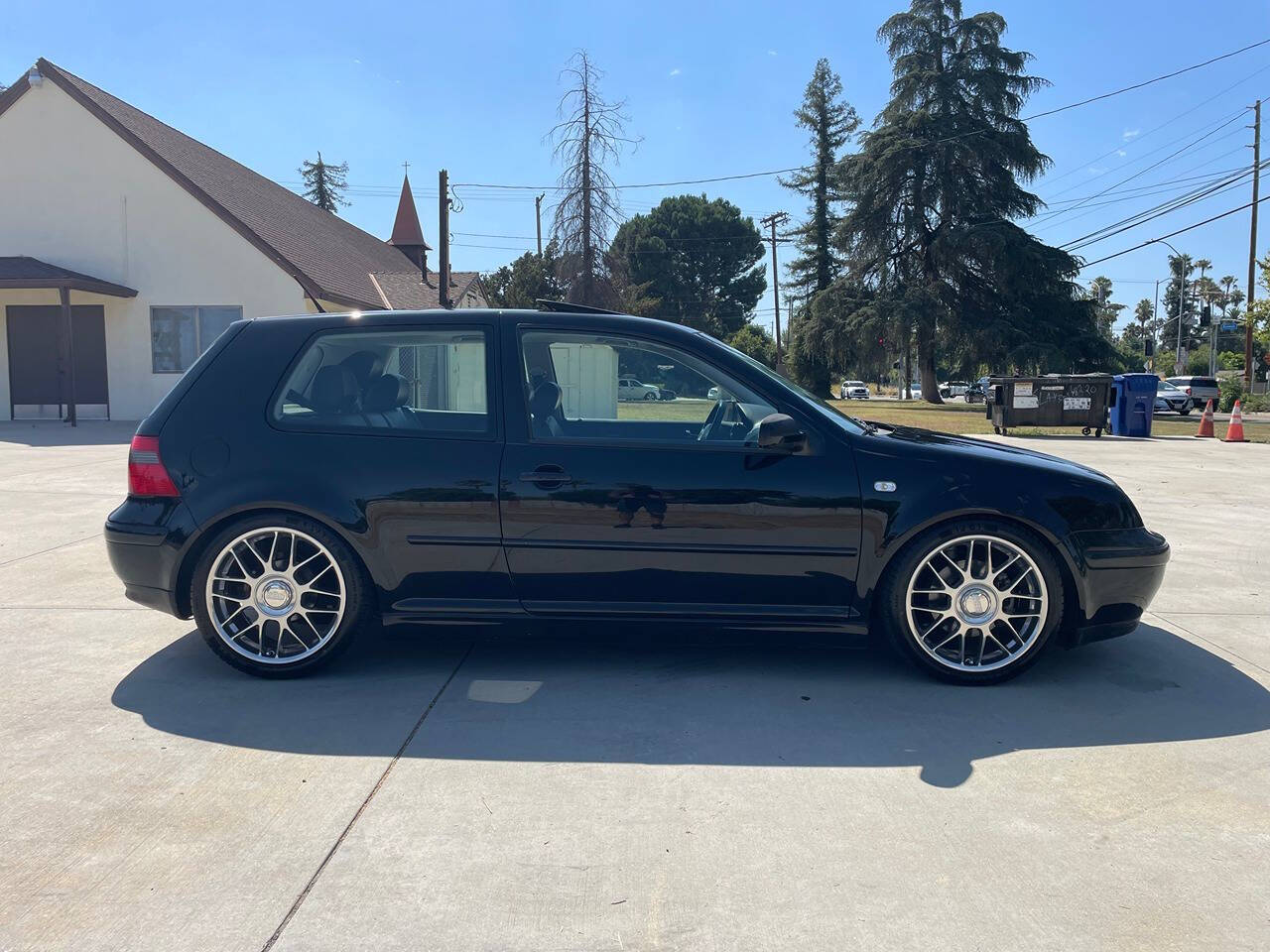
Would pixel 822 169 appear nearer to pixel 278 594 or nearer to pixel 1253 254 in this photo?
pixel 1253 254

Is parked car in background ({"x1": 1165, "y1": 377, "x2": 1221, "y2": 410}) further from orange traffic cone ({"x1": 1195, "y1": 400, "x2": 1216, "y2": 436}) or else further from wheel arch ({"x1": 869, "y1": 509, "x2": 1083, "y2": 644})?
wheel arch ({"x1": 869, "y1": 509, "x2": 1083, "y2": 644})

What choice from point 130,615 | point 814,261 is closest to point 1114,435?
point 130,615

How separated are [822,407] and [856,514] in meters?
0.60

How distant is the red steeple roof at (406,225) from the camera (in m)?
44.4

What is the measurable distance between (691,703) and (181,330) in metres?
22.3

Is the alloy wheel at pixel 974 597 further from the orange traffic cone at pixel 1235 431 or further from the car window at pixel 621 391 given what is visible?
the orange traffic cone at pixel 1235 431

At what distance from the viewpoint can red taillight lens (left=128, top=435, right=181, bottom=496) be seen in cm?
409

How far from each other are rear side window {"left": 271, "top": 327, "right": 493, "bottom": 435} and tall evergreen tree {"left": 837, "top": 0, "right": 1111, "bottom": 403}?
37.5 metres

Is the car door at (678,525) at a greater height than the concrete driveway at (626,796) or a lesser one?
greater

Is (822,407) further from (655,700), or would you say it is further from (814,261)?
(814,261)

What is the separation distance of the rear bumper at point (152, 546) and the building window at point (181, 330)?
784 inches

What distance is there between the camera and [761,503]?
395 cm

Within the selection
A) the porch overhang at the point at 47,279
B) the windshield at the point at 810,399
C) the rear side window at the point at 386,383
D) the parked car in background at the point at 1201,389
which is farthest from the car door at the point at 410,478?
the parked car in background at the point at 1201,389

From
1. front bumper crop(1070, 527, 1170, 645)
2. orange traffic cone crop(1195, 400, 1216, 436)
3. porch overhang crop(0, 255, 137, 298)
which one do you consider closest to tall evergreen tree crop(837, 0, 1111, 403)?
orange traffic cone crop(1195, 400, 1216, 436)
